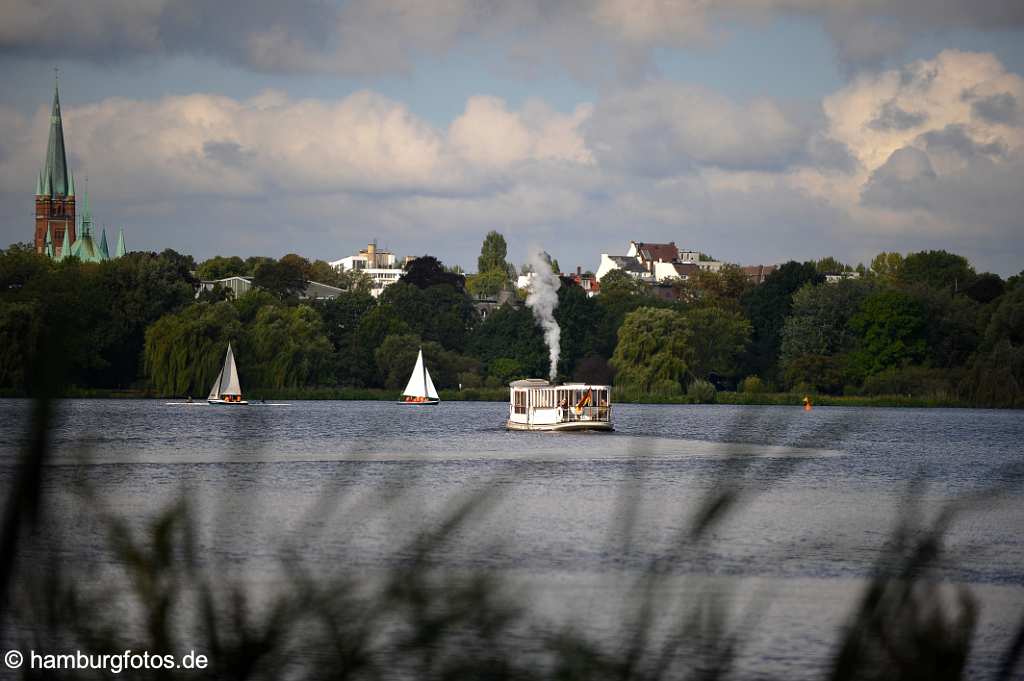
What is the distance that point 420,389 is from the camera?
100 m

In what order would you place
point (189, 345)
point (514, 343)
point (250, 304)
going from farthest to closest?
point (514, 343) < point (250, 304) < point (189, 345)

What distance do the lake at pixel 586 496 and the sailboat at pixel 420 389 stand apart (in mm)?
13547

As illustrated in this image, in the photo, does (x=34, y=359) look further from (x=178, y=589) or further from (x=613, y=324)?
(x=613, y=324)

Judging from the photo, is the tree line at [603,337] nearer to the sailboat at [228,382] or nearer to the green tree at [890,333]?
the green tree at [890,333]

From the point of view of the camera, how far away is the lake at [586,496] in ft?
6.35

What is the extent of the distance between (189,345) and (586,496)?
5707 cm

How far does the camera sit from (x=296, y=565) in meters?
2.13

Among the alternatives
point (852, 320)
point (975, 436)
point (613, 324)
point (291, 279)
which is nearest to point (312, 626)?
point (975, 436)

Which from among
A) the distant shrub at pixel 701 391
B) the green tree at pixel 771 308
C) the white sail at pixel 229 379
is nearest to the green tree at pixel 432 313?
the green tree at pixel 771 308

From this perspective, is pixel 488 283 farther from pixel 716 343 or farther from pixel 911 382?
pixel 911 382

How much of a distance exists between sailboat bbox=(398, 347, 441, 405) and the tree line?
6885 millimetres

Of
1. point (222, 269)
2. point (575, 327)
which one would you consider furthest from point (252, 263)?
point (575, 327)

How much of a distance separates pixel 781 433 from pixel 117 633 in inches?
40.9

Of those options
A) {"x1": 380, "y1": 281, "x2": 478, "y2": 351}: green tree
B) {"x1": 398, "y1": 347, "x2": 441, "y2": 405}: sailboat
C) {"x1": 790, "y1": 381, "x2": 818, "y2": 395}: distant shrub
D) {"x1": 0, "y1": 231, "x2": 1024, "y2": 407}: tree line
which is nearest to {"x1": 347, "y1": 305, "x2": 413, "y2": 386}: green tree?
{"x1": 0, "y1": 231, "x2": 1024, "y2": 407}: tree line
